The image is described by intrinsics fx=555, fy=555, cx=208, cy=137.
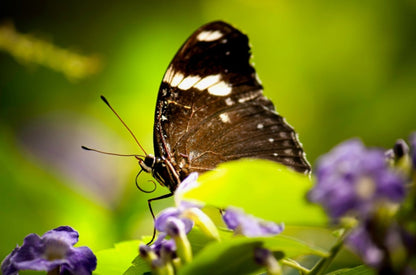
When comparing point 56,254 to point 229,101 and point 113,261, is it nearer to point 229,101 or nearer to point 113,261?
point 113,261

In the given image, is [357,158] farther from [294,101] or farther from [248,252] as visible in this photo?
[294,101]

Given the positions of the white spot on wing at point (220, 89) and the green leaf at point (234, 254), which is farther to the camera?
the white spot on wing at point (220, 89)

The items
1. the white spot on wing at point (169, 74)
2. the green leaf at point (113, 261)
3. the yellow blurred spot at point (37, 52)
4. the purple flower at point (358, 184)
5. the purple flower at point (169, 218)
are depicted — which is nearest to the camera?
the purple flower at point (358, 184)

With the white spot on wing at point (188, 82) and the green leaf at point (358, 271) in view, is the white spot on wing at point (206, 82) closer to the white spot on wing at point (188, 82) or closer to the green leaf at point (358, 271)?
the white spot on wing at point (188, 82)

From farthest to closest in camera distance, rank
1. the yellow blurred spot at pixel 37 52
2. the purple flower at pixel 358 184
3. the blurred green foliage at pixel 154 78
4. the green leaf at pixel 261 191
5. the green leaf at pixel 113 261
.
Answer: the blurred green foliage at pixel 154 78
the yellow blurred spot at pixel 37 52
the green leaf at pixel 113 261
the green leaf at pixel 261 191
the purple flower at pixel 358 184

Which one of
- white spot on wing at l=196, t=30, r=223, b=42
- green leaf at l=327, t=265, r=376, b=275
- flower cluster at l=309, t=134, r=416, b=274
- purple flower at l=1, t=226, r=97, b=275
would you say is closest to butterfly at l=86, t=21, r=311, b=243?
white spot on wing at l=196, t=30, r=223, b=42

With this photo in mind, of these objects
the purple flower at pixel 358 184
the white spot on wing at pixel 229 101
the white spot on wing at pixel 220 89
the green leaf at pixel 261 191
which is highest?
the purple flower at pixel 358 184

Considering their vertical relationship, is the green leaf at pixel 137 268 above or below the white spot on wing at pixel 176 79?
below

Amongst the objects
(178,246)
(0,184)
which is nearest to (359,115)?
(0,184)

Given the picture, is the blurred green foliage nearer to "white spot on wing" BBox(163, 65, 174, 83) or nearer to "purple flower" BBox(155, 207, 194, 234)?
"white spot on wing" BBox(163, 65, 174, 83)

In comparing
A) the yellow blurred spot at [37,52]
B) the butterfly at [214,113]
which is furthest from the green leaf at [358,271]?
the yellow blurred spot at [37,52]
